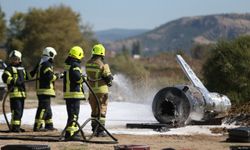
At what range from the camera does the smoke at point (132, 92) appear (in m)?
26.8

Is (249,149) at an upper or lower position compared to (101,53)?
lower

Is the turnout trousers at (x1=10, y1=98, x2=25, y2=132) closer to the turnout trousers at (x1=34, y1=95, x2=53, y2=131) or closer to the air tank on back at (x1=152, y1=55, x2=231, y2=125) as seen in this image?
the turnout trousers at (x1=34, y1=95, x2=53, y2=131)

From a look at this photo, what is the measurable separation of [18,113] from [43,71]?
1.15m

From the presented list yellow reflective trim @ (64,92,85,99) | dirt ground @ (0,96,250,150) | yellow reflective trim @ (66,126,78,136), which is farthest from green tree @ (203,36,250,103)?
yellow reflective trim @ (66,126,78,136)

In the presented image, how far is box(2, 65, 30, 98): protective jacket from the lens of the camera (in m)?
16.6

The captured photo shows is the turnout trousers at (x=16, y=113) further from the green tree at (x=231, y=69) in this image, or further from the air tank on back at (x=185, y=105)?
the green tree at (x=231, y=69)

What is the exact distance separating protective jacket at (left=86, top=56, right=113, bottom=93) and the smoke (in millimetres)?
9449

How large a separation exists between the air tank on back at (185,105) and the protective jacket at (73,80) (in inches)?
140

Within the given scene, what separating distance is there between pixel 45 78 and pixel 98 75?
155 centimetres

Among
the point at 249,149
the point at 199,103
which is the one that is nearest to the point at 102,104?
the point at 199,103

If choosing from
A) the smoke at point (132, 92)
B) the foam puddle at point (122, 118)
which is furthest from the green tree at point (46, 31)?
the foam puddle at point (122, 118)

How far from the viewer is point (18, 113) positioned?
16.7 metres

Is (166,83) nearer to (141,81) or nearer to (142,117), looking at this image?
(141,81)

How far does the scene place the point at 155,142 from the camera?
48.6ft
